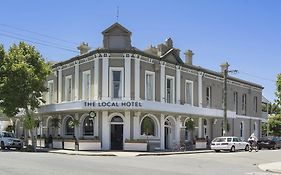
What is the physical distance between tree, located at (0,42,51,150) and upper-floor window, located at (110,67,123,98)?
594 centimetres

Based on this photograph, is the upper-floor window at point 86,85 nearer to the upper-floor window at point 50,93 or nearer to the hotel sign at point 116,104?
the hotel sign at point 116,104

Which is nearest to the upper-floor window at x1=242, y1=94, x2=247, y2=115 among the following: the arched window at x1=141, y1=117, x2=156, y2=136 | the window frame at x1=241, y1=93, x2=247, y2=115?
the window frame at x1=241, y1=93, x2=247, y2=115

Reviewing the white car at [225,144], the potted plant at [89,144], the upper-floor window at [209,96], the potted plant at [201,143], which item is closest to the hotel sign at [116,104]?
the potted plant at [89,144]

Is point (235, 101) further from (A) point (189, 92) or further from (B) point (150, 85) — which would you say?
(B) point (150, 85)

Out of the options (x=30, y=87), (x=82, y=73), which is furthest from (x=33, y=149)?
(x=82, y=73)

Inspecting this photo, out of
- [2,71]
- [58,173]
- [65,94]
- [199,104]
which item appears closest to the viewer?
[58,173]

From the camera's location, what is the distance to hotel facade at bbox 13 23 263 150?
3731 centimetres

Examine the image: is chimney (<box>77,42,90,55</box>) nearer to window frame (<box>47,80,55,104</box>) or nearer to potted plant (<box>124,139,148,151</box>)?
window frame (<box>47,80,55,104</box>)

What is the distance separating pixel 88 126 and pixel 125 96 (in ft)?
15.3

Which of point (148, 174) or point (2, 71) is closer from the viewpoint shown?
point (148, 174)

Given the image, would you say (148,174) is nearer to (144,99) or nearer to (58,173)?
(58,173)

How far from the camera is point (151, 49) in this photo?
4166 cm

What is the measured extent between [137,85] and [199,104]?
35.5 ft

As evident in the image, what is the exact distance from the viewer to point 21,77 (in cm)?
3656
